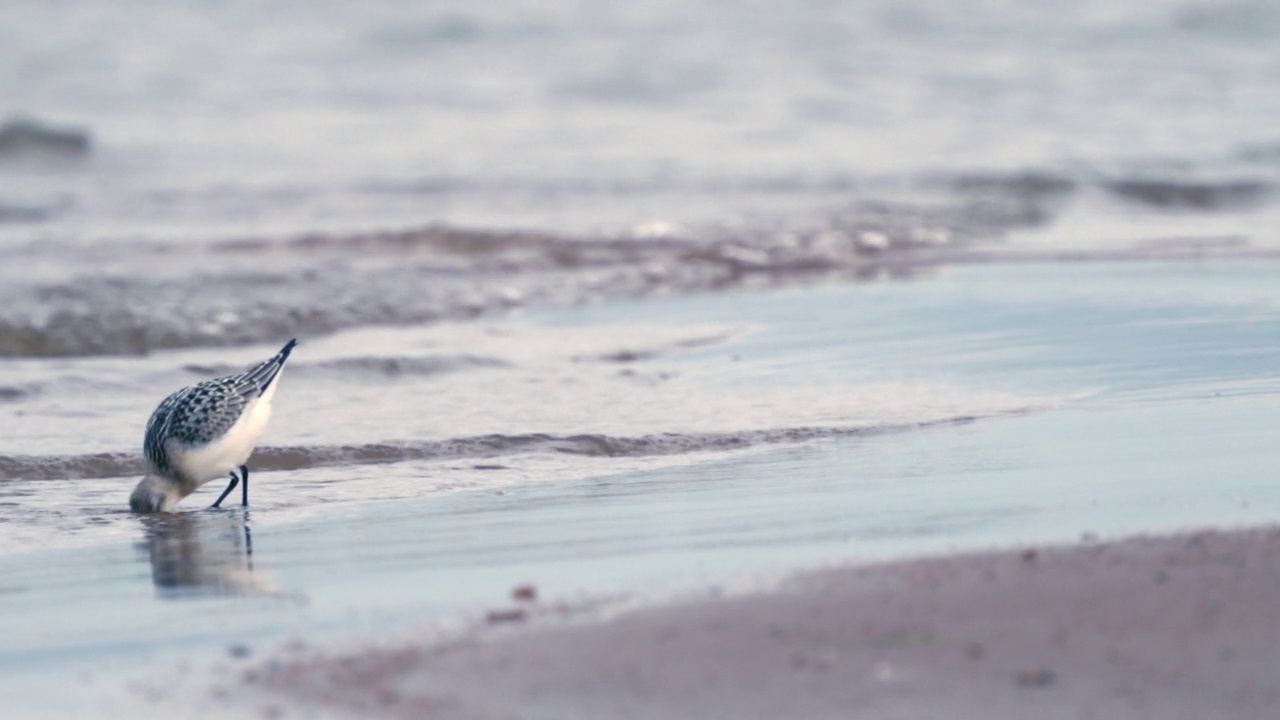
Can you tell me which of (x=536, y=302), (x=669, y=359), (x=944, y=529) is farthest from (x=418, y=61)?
(x=944, y=529)

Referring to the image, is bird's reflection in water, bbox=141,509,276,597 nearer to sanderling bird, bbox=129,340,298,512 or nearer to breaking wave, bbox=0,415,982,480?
sanderling bird, bbox=129,340,298,512

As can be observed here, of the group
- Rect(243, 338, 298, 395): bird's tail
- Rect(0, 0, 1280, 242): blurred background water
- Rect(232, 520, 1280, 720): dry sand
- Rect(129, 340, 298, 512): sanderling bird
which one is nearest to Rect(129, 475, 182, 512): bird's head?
Rect(129, 340, 298, 512): sanderling bird

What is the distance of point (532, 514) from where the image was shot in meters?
4.81

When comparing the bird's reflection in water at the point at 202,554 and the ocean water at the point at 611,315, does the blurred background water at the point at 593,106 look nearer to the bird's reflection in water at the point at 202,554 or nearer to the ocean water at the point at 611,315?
the ocean water at the point at 611,315

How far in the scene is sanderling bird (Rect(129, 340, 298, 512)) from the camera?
209 inches

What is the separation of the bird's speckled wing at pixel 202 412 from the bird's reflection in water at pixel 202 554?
0.22m

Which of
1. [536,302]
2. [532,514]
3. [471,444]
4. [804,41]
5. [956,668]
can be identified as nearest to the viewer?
[956,668]

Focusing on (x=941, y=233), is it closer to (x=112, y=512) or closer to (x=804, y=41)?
(x=112, y=512)

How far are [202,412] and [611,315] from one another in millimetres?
3603

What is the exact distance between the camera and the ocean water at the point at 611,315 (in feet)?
14.2

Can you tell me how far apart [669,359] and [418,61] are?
15.6m

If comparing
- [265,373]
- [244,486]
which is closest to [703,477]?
[244,486]

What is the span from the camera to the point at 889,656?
3.16 m

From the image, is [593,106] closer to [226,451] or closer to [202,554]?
[226,451]
